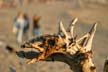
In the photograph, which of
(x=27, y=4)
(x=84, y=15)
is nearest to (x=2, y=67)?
(x=84, y=15)

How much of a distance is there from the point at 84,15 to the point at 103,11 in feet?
11.6

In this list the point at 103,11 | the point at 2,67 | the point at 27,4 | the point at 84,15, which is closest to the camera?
the point at 2,67

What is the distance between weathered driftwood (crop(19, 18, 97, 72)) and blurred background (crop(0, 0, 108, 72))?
36.6ft

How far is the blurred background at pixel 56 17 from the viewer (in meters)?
24.4

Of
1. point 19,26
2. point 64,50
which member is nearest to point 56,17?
point 19,26

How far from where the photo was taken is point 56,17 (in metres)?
41.3

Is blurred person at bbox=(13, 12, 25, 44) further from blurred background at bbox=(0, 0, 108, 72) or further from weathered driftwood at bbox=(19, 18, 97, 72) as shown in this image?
weathered driftwood at bbox=(19, 18, 97, 72)

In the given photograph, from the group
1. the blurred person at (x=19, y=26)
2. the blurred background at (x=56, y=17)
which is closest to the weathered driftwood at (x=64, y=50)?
the blurred background at (x=56, y=17)

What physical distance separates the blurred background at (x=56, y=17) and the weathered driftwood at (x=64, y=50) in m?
11.2

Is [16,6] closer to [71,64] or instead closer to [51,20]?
[51,20]

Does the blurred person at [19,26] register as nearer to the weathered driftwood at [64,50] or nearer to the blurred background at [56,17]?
the blurred background at [56,17]

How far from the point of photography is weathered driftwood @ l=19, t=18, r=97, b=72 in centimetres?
744

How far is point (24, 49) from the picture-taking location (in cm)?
741

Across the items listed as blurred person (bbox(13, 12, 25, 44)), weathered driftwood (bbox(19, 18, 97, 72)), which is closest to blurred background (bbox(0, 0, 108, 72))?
blurred person (bbox(13, 12, 25, 44))
